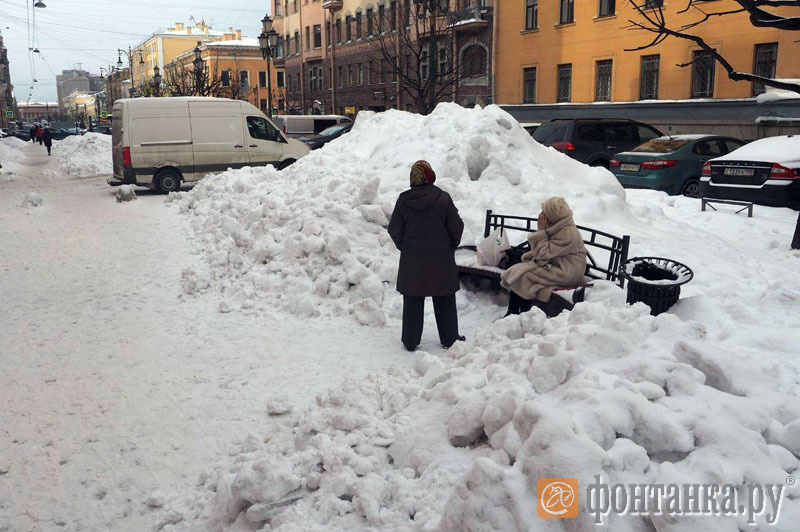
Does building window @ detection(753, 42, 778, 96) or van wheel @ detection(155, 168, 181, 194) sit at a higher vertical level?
building window @ detection(753, 42, 778, 96)

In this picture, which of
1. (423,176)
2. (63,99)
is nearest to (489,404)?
(423,176)

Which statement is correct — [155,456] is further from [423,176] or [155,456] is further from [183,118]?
[183,118]

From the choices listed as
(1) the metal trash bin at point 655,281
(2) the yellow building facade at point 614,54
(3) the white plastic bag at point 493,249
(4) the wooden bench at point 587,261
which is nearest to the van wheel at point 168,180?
(4) the wooden bench at point 587,261

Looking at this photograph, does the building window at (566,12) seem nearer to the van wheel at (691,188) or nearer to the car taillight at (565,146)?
the car taillight at (565,146)

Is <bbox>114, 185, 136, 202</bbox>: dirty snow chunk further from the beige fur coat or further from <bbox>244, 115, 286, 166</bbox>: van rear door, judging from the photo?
the beige fur coat

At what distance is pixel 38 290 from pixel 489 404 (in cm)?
660

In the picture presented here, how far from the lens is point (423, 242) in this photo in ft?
18.4

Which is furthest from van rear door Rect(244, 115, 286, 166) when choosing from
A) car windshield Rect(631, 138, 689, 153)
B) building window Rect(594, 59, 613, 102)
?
building window Rect(594, 59, 613, 102)

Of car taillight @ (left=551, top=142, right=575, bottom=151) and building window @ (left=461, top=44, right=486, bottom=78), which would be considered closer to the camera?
car taillight @ (left=551, top=142, right=575, bottom=151)

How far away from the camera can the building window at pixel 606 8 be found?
26675mm

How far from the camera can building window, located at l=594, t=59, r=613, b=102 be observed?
89.3ft

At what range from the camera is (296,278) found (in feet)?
23.7

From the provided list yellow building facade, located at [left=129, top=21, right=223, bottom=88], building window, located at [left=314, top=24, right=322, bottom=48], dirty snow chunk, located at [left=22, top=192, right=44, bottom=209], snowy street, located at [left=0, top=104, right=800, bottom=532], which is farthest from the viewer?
yellow building facade, located at [left=129, top=21, right=223, bottom=88]

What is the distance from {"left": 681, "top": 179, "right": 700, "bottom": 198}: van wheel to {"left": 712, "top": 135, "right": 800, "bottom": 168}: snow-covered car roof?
1.92 m
